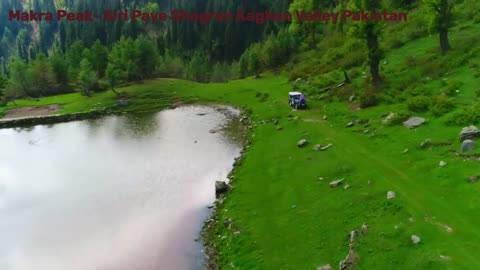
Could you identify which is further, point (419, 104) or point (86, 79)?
point (86, 79)

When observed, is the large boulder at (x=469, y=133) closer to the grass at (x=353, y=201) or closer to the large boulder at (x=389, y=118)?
the grass at (x=353, y=201)

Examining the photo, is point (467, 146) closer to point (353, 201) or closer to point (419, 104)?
point (353, 201)

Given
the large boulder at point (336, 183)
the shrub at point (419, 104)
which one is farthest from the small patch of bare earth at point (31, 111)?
the large boulder at point (336, 183)

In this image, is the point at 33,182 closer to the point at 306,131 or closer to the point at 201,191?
the point at 201,191

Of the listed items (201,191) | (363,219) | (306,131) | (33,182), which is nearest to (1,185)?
(33,182)

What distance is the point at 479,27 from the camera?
73.6 m

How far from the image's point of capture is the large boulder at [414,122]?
1884 inches

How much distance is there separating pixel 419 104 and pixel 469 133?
40.9ft

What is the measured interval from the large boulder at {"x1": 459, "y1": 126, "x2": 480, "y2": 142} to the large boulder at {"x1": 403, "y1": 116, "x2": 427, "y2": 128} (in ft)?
25.6

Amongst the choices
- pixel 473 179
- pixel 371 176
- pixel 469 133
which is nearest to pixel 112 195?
pixel 371 176

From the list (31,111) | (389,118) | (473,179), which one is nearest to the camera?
(473,179)

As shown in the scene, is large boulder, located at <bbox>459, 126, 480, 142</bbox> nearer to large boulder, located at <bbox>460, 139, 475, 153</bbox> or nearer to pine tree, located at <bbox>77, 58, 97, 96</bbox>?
large boulder, located at <bbox>460, 139, 475, 153</bbox>

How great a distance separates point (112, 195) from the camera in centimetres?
5259

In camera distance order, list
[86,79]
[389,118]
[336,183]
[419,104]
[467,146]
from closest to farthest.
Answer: [467,146], [336,183], [419,104], [389,118], [86,79]
